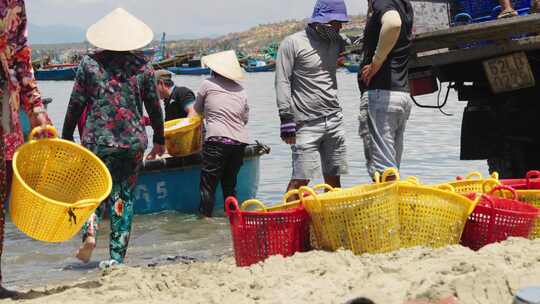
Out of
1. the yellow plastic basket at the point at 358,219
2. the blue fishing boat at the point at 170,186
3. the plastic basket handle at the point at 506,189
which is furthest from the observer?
the blue fishing boat at the point at 170,186

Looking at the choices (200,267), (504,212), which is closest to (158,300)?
(200,267)

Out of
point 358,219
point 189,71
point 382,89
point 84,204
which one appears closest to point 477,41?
point 382,89

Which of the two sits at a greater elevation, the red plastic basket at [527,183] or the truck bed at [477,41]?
the truck bed at [477,41]

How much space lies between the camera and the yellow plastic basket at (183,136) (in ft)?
32.8

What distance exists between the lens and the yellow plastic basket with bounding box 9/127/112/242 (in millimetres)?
5534

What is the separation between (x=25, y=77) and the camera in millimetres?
5789

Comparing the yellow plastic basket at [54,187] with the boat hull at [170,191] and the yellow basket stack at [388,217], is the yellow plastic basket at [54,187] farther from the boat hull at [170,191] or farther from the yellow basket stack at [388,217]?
the boat hull at [170,191]

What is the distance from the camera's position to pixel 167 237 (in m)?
9.41

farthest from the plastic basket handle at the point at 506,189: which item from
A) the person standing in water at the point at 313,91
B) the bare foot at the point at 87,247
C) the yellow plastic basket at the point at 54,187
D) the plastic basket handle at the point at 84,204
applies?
the bare foot at the point at 87,247

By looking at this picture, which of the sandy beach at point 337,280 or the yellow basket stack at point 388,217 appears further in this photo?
the yellow basket stack at point 388,217

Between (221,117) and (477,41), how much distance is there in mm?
2628

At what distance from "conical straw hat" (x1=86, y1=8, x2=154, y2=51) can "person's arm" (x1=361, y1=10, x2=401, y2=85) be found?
63.5 inches

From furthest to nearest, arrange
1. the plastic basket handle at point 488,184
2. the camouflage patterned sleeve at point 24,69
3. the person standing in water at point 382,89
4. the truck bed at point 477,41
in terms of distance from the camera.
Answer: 1. the truck bed at point 477,41
2. the person standing in water at point 382,89
3. the plastic basket handle at point 488,184
4. the camouflage patterned sleeve at point 24,69

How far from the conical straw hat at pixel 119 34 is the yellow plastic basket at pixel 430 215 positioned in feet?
6.94
